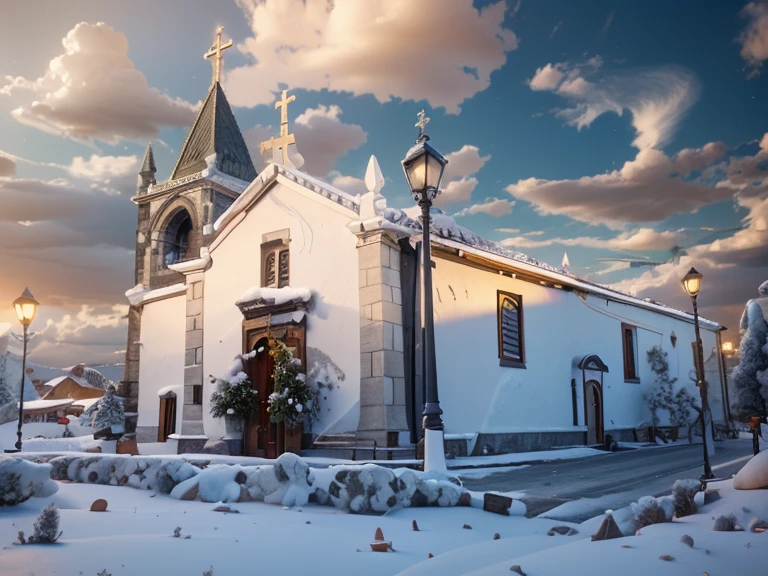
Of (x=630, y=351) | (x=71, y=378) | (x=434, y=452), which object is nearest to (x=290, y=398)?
(x=434, y=452)

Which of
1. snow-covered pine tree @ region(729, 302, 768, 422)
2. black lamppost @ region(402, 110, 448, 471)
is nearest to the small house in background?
black lamppost @ region(402, 110, 448, 471)

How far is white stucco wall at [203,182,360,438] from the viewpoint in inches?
483

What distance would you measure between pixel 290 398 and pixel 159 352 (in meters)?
6.74

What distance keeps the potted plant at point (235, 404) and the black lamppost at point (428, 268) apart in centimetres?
558

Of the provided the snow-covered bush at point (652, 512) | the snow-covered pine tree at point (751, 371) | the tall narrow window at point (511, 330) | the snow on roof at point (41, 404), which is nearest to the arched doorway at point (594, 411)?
the tall narrow window at point (511, 330)

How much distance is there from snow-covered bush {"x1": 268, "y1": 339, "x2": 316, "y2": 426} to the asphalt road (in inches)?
149

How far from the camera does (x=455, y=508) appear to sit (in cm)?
629

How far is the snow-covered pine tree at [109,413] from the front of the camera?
1595 centimetres

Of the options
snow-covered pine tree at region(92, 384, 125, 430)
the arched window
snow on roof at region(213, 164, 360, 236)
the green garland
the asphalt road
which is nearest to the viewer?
the asphalt road

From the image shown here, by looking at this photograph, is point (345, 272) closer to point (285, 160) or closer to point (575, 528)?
point (285, 160)

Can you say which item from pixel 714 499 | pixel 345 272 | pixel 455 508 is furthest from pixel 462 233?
pixel 714 499

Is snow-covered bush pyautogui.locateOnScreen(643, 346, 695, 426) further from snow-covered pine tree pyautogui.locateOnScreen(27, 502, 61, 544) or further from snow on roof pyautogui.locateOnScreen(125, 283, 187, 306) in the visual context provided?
snow-covered pine tree pyautogui.locateOnScreen(27, 502, 61, 544)

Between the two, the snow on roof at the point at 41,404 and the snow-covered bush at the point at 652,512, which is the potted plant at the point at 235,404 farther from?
the snow on roof at the point at 41,404

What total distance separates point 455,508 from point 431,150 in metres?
4.65
